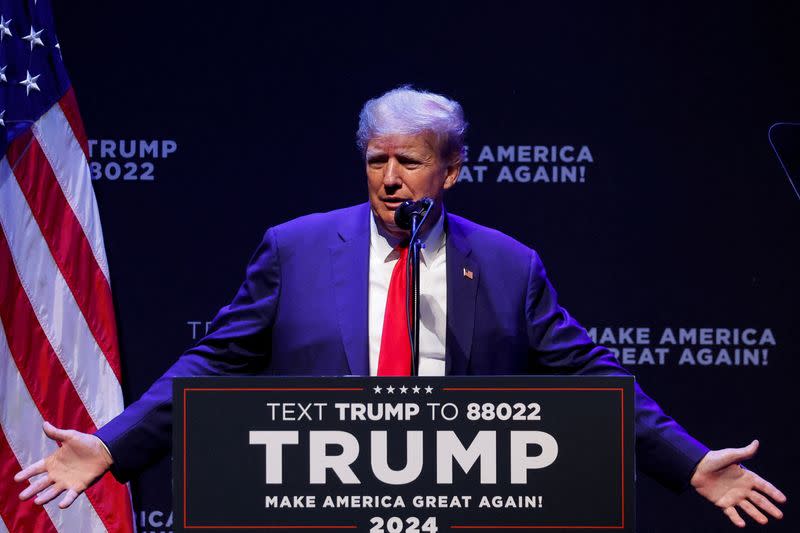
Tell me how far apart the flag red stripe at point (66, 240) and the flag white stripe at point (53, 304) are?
22 millimetres

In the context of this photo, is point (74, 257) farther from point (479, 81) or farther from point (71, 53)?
point (479, 81)

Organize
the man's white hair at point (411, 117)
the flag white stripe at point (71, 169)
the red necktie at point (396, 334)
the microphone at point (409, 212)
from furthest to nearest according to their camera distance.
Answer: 1. the flag white stripe at point (71, 169)
2. the man's white hair at point (411, 117)
3. the red necktie at point (396, 334)
4. the microphone at point (409, 212)

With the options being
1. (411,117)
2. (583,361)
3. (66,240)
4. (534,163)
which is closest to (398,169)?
(411,117)

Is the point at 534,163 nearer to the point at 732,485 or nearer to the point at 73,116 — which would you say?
the point at 73,116

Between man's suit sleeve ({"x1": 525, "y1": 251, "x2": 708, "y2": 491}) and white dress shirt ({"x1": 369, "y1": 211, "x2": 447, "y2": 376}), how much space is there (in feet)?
0.76

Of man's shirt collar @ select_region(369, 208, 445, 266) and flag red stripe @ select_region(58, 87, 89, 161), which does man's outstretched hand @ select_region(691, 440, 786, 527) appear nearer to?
man's shirt collar @ select_region(369, 208, 445, 266)

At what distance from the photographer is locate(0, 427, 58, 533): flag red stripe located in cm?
345

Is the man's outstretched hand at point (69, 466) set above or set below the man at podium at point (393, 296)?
below

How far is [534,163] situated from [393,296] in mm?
1490

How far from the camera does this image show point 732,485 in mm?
2002

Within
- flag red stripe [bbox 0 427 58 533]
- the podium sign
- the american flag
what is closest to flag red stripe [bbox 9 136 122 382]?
the american flag

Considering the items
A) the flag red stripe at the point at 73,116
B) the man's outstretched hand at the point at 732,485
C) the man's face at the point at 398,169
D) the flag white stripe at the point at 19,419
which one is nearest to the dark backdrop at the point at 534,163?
the flag red stripe at the point at 73,116

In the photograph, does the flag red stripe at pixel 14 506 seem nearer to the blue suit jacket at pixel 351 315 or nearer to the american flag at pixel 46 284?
the american flag at pixel 46 284

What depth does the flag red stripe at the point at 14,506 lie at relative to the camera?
11.3 feet
